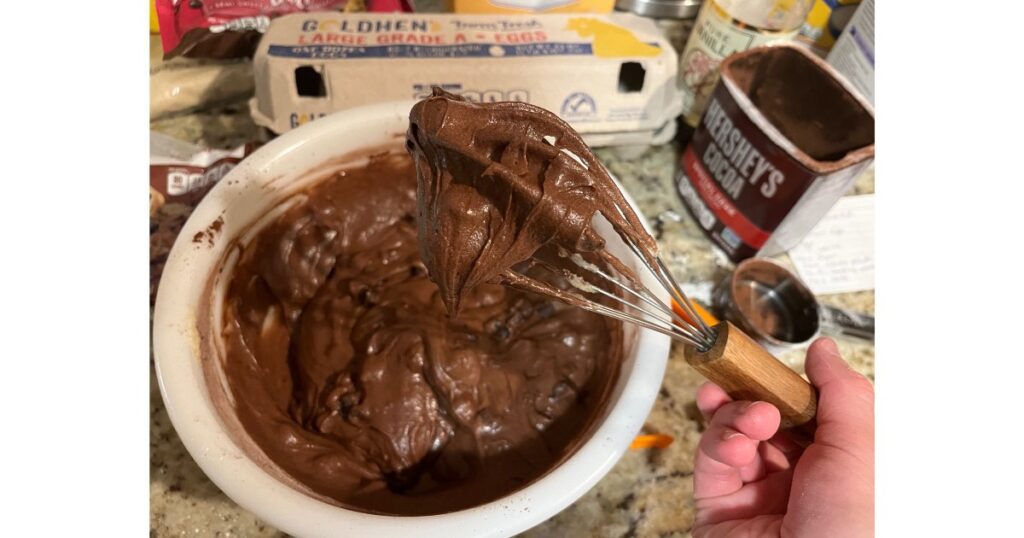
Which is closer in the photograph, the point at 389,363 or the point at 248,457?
the point at 248,457

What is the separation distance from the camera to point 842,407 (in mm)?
848

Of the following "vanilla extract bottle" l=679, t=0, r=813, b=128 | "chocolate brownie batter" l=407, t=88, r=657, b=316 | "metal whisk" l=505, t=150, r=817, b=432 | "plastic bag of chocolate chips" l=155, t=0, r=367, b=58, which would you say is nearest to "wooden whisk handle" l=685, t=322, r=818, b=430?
"metal whisk" l=505, t=150, r=817, b=432

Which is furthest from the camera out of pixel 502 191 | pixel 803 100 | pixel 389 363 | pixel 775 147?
pixel 803 100

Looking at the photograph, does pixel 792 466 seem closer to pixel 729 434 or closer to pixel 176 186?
pixel 729 434

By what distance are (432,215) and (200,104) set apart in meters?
0.83

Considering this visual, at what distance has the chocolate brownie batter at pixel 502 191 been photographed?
72 cm

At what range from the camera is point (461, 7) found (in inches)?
52.3

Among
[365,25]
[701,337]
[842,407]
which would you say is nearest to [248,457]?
[701,337]

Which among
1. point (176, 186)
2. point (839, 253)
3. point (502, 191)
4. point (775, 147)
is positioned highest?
point (502, 191)

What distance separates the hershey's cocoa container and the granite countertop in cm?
11

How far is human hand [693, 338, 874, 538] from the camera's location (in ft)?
2.60

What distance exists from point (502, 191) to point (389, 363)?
35cm

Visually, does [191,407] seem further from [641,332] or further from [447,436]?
[641,332]

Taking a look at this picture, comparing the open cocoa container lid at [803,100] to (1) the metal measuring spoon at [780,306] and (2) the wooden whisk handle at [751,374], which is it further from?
(2) the wooden whisk handle at [751,374]
